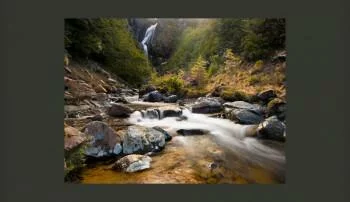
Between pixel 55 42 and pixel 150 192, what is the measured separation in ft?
6.10

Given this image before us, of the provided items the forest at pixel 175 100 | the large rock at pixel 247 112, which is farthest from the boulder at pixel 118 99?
the large rock at pixel 247 112

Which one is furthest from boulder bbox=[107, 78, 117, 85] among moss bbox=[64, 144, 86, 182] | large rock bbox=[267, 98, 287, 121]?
large rock bbox=[267, 98, 287, 121]

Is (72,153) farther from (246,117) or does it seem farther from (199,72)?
(246,117)

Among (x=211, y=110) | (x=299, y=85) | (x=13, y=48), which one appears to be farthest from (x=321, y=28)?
(x=13, y=48)

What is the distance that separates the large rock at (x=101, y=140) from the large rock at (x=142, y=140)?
10 centimetres

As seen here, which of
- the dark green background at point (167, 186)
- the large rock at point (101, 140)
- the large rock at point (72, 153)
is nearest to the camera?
the dark green background at point (167, 186)

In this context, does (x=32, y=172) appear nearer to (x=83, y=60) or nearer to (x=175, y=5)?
(x=83, y=60)

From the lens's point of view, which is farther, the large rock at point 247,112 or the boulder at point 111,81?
the boulder at point 111,81

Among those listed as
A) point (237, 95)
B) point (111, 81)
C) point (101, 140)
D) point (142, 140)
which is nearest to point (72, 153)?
point (101, 140)

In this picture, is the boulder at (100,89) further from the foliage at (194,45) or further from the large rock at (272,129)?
the large rock at (272,129)

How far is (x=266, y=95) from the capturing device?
3.73 meters

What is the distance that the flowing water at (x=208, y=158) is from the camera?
11.8 feet

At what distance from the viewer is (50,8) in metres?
3.50

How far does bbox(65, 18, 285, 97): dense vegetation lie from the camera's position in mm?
3670
